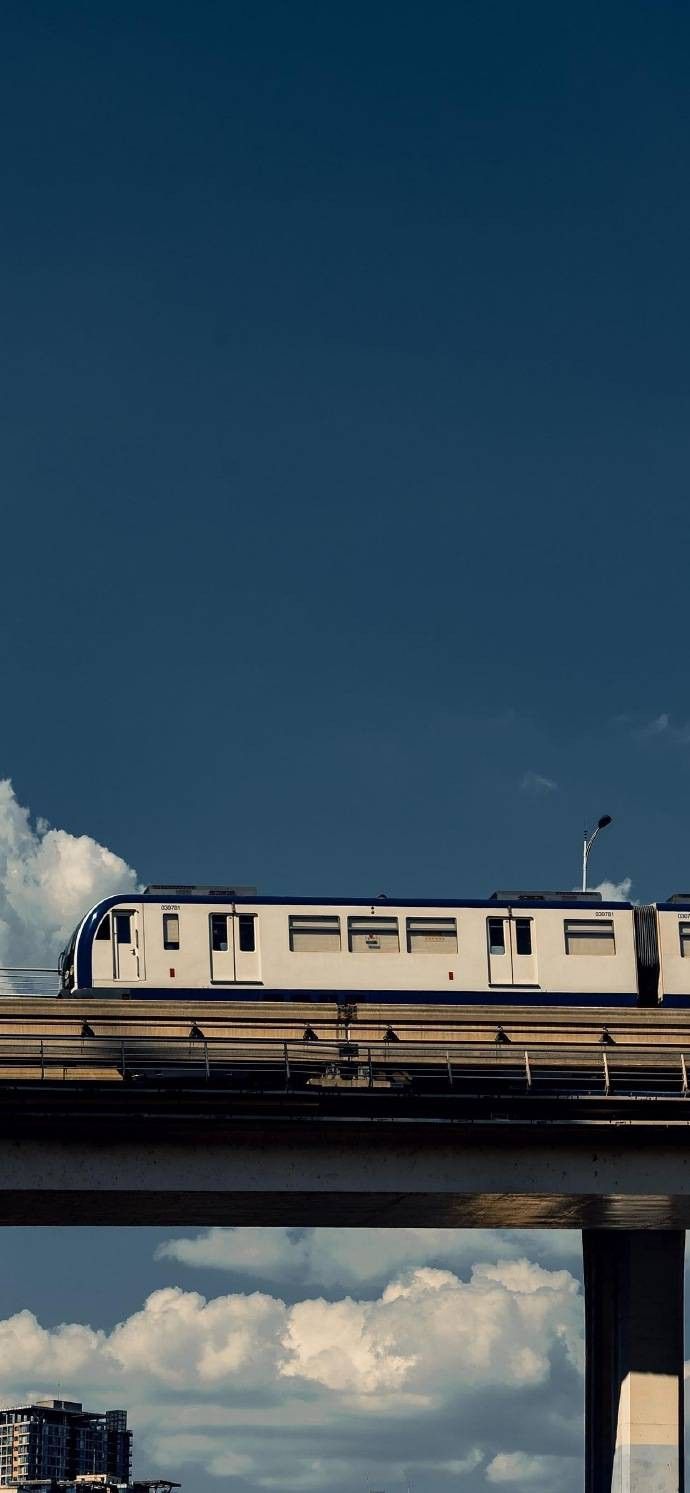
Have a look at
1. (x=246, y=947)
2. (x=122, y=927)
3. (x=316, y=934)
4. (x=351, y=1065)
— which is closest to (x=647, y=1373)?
(x=351, y=1065)

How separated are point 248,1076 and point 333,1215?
5230mm

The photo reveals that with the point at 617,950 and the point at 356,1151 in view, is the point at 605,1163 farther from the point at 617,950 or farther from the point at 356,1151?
the point at 617,950

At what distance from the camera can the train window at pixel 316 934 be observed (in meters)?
49.8

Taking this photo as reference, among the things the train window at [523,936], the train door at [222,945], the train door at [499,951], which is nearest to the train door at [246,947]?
the train door at [222,945]

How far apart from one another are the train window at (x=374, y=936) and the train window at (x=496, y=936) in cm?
237

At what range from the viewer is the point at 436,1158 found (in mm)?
42344

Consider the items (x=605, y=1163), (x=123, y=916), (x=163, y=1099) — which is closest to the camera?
(x=163, y=1099)

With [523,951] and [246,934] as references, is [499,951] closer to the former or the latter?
[523,951]

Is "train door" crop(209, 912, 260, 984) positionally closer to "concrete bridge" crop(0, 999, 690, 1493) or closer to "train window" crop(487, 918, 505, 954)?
"concrete bridge" crop(0, 999, 690, 1493)

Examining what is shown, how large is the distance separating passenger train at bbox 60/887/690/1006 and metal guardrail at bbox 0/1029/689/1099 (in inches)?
230

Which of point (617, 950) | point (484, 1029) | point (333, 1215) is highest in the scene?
point (617, 950)

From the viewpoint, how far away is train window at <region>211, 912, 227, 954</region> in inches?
1938

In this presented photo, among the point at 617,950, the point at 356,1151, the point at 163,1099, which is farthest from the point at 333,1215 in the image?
the point at 617,950

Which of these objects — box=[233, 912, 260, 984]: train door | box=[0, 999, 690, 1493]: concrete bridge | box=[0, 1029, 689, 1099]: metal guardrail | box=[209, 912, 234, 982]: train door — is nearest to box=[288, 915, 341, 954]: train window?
box=[233, 912, 260, 984]: train door
